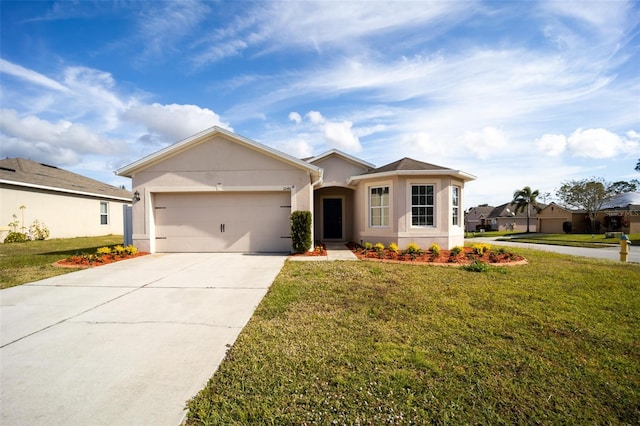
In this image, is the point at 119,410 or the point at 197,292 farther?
the point at 197,292

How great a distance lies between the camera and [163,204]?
10922 millimetres

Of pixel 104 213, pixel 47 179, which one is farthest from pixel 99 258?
pixel 104 213

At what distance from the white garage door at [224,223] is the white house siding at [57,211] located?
415 inches

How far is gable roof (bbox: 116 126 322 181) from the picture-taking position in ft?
34.2

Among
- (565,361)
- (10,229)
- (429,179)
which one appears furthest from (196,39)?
(10,229)

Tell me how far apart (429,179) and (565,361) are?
8.56 metres

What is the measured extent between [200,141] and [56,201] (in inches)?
512

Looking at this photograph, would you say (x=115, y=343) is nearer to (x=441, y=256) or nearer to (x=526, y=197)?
(x=441, y=256)

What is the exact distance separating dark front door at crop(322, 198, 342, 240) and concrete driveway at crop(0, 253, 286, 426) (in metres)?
8.69

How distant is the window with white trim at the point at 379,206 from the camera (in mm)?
11617

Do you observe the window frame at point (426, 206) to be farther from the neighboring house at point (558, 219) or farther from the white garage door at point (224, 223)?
the neighboring house at point (558, 219)

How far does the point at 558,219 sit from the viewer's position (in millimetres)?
39500

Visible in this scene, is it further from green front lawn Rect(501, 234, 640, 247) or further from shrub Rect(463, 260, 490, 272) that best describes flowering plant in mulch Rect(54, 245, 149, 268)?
green front lawn Rect(501, 234, 640, 247)

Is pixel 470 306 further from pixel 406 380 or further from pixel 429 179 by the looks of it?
pixel 429 179
